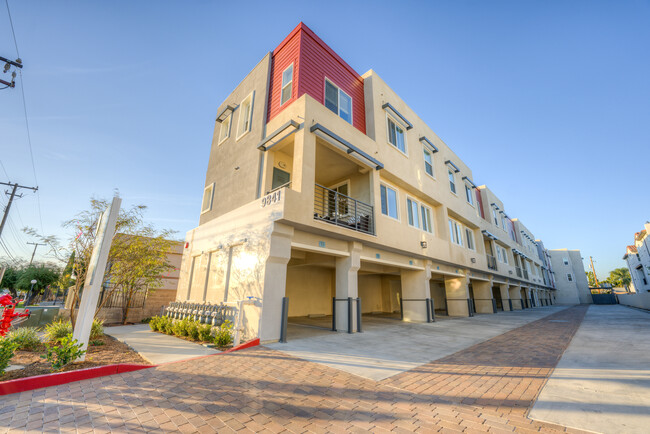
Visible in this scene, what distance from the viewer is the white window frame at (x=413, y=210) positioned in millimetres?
14103

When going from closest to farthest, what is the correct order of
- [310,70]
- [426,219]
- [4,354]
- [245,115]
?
[4,354], [310,70], [245,115], [426,219]

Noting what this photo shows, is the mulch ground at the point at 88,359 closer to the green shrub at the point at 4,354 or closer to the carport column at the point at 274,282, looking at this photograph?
the green shrub at the point at 4,354

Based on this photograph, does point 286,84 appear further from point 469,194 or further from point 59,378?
point 469,194

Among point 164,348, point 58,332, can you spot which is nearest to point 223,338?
point 164,348

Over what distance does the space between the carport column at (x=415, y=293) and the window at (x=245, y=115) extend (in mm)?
10966

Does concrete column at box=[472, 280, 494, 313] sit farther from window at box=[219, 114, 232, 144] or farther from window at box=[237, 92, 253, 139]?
window at box=[219, 114, 232, 144]

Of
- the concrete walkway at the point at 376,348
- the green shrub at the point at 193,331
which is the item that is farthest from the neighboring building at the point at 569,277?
the green shrub at the point at 193,331

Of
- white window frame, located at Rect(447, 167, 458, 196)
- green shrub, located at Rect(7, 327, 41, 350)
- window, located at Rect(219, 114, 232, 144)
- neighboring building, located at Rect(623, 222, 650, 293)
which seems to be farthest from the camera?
neighboring building, located at Rect(623, 222, 650, 293)

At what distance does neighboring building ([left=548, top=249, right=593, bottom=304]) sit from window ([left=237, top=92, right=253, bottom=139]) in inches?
2500

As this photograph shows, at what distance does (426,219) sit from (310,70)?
1038 cm

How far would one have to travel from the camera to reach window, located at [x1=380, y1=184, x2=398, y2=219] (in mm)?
Result: 12230

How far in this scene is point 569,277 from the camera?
169 feet

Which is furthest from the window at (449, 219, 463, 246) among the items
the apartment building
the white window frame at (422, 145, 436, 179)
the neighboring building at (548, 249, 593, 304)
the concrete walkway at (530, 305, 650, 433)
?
the neighboring building at (548, 249, 593, 304)

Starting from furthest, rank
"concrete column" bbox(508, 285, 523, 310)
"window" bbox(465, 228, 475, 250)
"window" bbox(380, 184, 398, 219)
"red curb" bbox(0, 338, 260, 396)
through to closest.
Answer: "concrete column" bbox(508, 285, 523, 310)
"window" bbox(465, 228, 475, 250)
"window" bbox(380, 184, 398, 219)
"red curb" bbox(0, 338, 260, 396)
